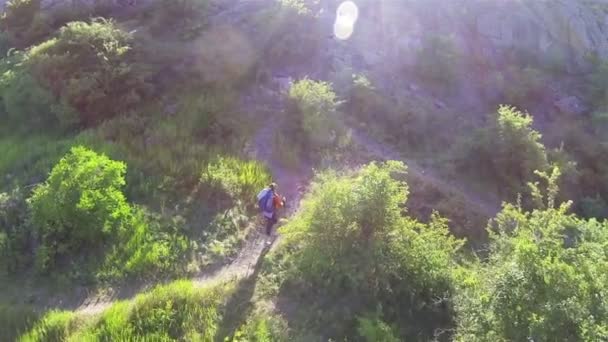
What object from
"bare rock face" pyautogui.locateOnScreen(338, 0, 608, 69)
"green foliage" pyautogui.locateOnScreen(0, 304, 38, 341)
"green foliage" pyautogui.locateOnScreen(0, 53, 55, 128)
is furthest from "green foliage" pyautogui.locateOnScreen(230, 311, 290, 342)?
"bare rock face" pyautogui.locateOnScreen(338, 0, 608, 69)

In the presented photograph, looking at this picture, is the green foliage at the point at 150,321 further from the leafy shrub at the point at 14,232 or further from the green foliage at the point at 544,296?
the green foliage at the point at 544,296

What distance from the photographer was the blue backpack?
37.3 ft

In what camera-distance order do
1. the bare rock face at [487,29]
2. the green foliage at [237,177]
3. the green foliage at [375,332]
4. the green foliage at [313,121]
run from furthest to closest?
the bare rock face at [487,29] → the green foliage at [313,121] → the green foliage at [237,177] → the green foliage at [375,332]

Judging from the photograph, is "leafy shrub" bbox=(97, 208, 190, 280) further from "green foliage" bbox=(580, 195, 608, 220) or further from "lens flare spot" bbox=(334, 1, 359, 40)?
"lens flare spot" bbox=(334, 1, 359, 40)

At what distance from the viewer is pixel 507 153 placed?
15.4 m

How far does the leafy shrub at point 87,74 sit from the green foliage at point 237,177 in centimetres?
454

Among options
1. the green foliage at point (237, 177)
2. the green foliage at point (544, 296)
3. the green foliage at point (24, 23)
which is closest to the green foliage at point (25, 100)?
the green foliage at point (24, 23)

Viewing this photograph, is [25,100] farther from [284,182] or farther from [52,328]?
[52,328]

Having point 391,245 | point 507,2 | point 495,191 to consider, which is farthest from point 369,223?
point 507,2

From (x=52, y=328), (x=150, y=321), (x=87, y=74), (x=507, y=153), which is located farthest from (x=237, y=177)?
(x=507, y=153)

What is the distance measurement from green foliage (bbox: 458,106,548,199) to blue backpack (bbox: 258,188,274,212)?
778cm

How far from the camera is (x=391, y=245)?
9.24 m

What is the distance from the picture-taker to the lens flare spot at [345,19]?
2161 cm

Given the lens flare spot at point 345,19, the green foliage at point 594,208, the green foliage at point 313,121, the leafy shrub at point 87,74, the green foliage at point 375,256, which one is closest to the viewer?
the green foliage at point 375,256
